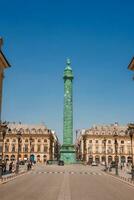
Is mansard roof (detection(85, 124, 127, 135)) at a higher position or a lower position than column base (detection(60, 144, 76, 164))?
higher

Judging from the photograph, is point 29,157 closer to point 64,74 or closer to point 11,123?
point 11,123

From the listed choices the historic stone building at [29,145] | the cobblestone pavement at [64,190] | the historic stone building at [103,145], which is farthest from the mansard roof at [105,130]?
the cobblestone pavement at [64,190]

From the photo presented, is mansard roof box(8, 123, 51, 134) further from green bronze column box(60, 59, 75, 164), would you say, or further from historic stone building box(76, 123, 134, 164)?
green bronze column box(60, 59, 75, 164)

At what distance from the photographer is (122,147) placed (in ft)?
472

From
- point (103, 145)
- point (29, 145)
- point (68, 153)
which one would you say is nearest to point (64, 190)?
point (68, 153)

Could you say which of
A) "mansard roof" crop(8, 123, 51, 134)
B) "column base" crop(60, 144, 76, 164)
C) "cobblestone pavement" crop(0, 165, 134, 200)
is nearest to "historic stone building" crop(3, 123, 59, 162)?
"mansard roof" crop(8, 123, 51, 134)

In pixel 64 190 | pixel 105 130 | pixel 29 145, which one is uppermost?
pixel 105 130

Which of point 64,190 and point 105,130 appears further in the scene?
point 105,130

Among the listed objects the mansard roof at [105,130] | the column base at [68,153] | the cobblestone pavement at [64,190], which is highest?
the mansard roof at [105,130]

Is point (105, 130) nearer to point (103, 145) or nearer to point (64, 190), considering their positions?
point (103, 145)

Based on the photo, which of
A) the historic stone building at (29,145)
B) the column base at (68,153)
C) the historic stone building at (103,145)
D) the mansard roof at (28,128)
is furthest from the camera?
the mansard roof at (28,128)

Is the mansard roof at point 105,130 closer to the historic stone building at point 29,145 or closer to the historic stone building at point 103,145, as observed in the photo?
the historic stone building at point 103,145

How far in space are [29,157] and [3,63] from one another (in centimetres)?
10136

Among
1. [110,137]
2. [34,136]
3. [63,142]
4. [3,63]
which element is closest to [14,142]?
[34,136]
